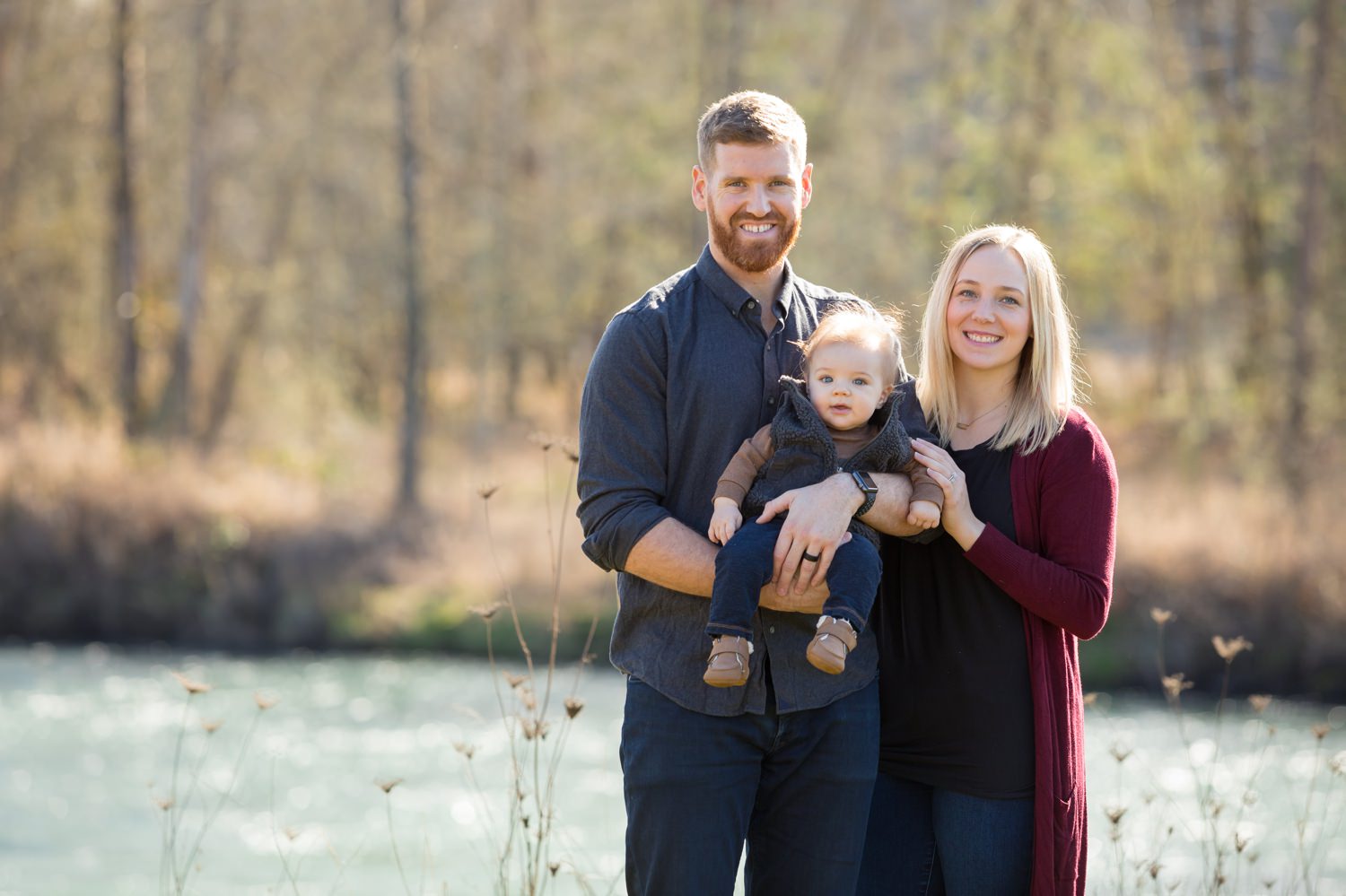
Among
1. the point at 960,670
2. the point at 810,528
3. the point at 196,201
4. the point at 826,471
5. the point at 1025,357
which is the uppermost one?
the point at 196,201

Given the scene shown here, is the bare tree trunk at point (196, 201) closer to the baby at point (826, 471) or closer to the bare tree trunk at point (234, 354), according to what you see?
the bare tree trunk at point (234, 354)

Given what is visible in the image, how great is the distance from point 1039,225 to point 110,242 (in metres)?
14.1

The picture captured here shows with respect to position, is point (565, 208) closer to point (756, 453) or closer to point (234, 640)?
point (234, 640)

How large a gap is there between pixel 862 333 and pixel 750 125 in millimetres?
487

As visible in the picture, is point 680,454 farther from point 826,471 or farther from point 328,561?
point 328,561

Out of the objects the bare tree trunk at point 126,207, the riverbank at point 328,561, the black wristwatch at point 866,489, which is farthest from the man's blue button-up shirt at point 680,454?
the bare tree trunk at point 126,207

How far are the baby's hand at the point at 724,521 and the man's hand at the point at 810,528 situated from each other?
5cm

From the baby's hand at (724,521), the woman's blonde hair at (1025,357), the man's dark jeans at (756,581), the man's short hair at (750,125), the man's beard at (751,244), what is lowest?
the man's dark jeans at (756,581)

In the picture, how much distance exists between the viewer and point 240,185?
24516 mm

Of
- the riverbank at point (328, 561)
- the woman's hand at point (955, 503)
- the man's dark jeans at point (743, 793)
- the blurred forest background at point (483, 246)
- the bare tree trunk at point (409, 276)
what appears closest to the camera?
the man's dark jeans at point (743, 793)

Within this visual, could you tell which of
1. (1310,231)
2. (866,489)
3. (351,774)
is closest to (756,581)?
(866,489)

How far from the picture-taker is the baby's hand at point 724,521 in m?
2.92

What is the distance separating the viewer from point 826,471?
120 inches

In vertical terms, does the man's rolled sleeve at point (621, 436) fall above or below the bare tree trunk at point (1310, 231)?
below
